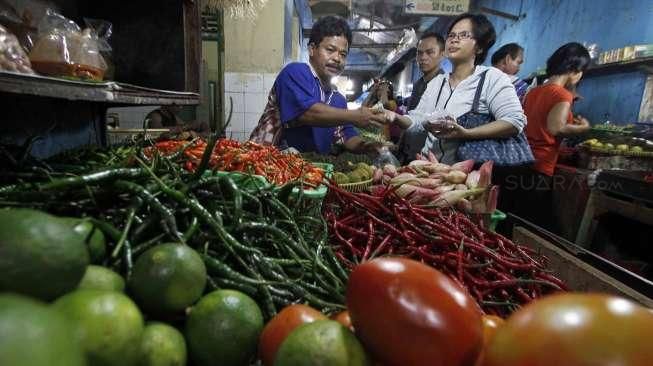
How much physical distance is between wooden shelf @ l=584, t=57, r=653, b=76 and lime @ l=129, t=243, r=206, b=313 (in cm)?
740

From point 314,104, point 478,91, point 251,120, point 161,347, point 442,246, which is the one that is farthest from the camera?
point 251,120

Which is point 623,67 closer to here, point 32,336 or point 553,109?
point 553,109

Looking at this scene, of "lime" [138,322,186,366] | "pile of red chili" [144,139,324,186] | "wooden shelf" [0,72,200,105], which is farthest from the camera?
"pile of red chili" [144,139,324,186]

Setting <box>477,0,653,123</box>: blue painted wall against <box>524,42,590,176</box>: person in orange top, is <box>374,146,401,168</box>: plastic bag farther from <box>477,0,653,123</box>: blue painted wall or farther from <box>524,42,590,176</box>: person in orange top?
<box>477,0,653,123</box>: blue painted wall

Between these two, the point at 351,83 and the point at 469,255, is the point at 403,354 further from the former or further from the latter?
the point at 351,83

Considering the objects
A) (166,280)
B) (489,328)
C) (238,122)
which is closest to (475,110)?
(489,328)

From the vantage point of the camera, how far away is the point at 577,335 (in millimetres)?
551

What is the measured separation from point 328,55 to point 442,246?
8.45 ft

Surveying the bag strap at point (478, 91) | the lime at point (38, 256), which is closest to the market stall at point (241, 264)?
the lime at point (38, 256)

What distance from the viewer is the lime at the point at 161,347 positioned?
2.46 feet

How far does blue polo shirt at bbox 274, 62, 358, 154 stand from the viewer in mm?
3391

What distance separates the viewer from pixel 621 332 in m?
0.54

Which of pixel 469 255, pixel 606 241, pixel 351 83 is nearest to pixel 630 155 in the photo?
pixel 606 241

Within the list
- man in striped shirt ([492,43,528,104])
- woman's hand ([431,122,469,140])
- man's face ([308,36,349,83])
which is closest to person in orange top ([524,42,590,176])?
man in striped shirt ([492,43,528,104])
